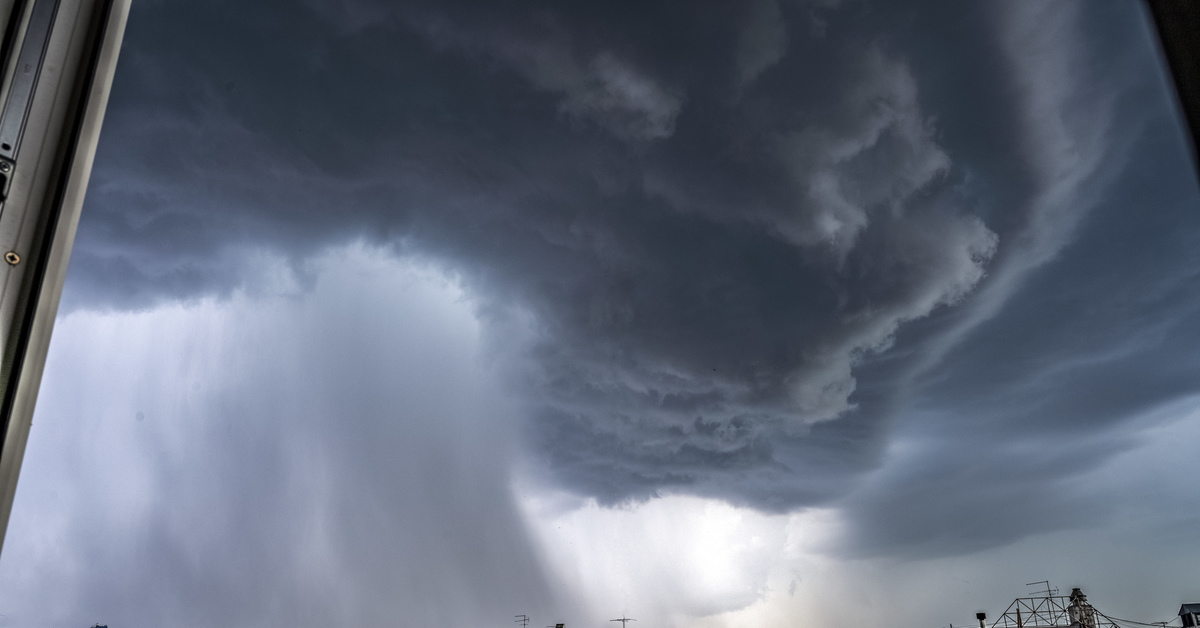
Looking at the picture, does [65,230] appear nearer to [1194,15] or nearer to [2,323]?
[2,323]

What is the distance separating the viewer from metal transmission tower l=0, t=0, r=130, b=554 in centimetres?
194

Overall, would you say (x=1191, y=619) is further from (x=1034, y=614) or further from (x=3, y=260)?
(x=3, y=260)

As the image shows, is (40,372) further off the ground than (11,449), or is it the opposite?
(40,372)

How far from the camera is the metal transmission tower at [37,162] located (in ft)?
6.37

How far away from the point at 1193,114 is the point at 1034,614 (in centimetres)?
4387

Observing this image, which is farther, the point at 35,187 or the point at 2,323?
the point at 35,187

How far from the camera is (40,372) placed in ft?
6.71

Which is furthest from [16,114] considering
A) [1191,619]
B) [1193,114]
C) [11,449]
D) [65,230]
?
[1191,619]

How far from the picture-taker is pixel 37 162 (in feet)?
6.89

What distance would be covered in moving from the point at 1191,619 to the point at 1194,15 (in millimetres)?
54537

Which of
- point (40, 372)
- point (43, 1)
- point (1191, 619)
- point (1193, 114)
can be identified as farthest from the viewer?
point (1191, 619)

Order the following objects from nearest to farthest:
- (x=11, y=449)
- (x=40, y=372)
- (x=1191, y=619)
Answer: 1. (x=11, y=449)
2. (x=40, y=372)
3. (x=1191, y=619)

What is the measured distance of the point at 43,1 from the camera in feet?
7.27

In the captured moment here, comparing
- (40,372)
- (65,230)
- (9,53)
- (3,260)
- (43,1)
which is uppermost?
(43,1)
